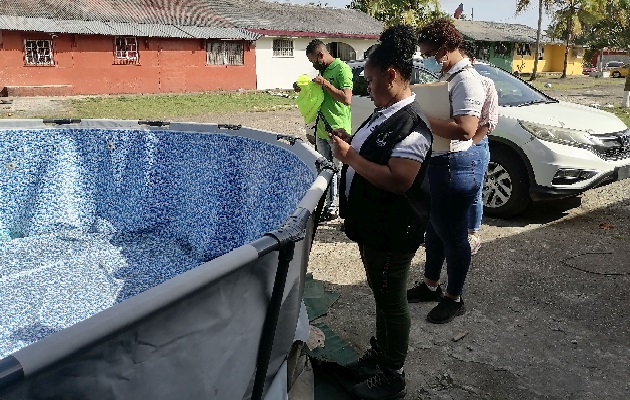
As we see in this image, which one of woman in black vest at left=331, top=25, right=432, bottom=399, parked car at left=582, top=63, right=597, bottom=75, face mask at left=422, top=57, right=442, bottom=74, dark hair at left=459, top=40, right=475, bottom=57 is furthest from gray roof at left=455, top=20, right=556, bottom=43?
woman in black vest at left=331, top=25, right=432, bottom=399

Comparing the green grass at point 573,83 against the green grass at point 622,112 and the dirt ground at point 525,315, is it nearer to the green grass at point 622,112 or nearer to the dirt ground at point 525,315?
the green grass at point 622,112

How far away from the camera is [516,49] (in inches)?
1813

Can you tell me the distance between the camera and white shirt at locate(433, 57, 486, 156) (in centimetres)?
330

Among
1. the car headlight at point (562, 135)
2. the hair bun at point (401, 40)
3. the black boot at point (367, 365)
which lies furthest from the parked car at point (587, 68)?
the hair bun at point (401, 40)

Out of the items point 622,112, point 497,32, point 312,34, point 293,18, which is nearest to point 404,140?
point 622,112

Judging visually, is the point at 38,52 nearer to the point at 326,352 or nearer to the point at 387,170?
the point at 326,352

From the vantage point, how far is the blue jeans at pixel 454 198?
11.6ft

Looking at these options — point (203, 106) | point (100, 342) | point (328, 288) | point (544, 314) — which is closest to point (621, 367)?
point (544, 314)

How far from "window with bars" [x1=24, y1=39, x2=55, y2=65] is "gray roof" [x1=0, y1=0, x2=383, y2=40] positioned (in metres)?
0.80

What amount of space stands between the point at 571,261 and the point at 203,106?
16.5 meters

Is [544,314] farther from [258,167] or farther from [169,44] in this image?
[169,44]

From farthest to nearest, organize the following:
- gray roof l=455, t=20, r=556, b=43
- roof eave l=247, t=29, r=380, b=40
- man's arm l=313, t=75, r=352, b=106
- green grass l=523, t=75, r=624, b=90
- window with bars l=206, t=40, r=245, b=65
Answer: gray roof l=455, t=20, r=556, b=43, green grass l=523, t=75, r=624, b=90, roof eave l=247, t=29, r=380, b=40, window with bars l=206, t=40, r=245, b=65, man's arm l=313, t=75, r=352, b=106

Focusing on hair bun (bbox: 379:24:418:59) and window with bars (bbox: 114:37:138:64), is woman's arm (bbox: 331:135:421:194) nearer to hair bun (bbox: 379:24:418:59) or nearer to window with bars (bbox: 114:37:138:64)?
hair bun (bbox: 379:24:418:59)

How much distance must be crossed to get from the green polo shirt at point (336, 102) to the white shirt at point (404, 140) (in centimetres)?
262
